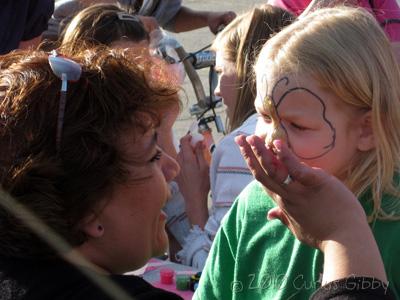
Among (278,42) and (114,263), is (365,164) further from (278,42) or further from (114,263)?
(114,263)

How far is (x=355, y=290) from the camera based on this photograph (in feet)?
4.60

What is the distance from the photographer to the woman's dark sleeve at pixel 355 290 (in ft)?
4.57

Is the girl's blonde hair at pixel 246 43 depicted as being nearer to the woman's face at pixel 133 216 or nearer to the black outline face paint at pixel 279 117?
the black outline face paint at pixel 279 117

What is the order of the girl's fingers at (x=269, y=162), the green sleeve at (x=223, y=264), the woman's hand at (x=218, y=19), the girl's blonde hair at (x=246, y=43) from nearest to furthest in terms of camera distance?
the girl's fingers at (x=269, y=162)
the green sleeve at (x=223, y=264)
the girl's blonde hair at (x=246, y=43)
the woman's hand at (x=218, y=19)

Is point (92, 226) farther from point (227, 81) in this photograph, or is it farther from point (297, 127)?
point (227, 81)

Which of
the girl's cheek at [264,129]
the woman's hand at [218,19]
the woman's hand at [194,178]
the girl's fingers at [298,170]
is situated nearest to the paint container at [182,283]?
the woman's hand at [194,178]

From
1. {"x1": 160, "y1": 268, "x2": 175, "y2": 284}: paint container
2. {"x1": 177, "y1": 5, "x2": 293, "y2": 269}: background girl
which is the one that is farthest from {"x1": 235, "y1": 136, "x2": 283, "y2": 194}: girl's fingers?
{"x1": 160, "y1": 268, "x2": 175, "y2": 284}: paint container

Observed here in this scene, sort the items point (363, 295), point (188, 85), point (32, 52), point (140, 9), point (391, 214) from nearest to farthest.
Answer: point (363, 295), point (32, 52), point (391, 214), point (140, 9), point (188, 85)

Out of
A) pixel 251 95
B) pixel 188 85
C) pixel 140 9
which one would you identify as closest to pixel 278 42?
pixel 251 95

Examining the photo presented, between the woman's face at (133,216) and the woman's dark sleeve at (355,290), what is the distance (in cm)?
38

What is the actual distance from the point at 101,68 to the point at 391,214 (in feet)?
2.37

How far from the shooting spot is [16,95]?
Answer: 4.96 feet

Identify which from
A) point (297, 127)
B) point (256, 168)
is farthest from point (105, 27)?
point (256, 168)

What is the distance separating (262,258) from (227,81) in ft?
5.24
